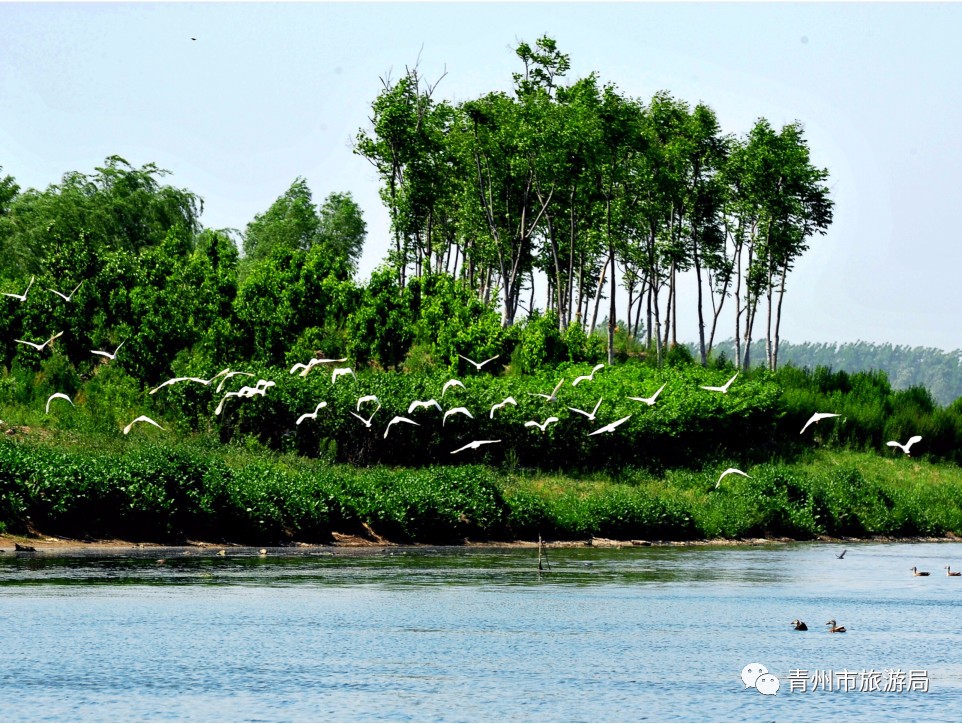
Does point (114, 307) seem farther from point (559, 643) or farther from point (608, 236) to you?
point (559, 643)

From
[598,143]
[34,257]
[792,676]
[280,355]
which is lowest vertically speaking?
[792,676]

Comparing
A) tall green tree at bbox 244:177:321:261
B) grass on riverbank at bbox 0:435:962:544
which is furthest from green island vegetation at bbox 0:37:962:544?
tall green tree at bbox 244:177:321:261

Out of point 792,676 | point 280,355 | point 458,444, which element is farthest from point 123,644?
point 280,355

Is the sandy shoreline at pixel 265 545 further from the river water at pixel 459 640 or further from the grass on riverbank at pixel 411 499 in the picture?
the river water at pixel 459 640

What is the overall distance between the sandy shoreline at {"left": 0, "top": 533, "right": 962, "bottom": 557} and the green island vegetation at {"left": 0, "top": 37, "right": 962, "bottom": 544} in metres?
0.38

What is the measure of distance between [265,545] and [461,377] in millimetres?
18902

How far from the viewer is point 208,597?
34219 mm

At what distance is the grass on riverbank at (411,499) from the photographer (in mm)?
42688

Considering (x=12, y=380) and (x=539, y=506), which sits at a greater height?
(x=12, y=380)

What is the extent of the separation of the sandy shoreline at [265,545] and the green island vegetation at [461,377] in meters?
0.38

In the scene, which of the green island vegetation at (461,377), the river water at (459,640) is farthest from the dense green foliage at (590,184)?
the river water at (459,640)

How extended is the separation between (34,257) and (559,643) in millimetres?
54276

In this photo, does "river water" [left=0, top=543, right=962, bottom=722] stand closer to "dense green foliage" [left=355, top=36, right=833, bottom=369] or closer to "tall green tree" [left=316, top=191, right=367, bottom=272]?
"dense green foliage" [left=355, top=36, right=833, bottom=369]

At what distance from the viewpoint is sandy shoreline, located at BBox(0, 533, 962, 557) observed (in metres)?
41.7
